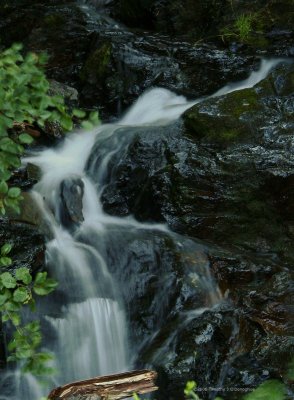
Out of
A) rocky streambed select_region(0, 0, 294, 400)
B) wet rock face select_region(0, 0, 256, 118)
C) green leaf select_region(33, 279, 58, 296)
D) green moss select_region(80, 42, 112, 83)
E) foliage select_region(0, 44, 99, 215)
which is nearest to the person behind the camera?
foliage select_region(0, 44, 99, 215)

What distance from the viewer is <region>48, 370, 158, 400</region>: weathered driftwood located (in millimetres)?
2938

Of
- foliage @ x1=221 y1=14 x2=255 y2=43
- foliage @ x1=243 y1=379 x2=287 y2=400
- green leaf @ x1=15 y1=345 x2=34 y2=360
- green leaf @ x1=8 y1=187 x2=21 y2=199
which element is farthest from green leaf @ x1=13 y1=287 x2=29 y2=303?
foliage @ x1=221 y1=14 x2=255 y2=43

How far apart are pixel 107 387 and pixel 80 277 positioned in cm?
324

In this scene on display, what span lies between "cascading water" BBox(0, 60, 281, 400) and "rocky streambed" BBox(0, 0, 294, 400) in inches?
6.0

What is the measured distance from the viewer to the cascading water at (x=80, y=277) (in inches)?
220

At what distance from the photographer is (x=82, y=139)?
8.84 m

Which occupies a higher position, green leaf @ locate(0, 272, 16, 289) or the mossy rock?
the mossy rock

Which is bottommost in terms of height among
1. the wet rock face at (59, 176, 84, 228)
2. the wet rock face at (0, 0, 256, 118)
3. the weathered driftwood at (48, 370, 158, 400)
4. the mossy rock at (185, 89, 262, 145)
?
the weathered driftwood at (48, 370, 158, 400)

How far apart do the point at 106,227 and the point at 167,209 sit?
79 centimetres

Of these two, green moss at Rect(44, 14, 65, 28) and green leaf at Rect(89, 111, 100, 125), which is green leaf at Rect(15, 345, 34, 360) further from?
green moss at Rect(44, 14, 65, 28)

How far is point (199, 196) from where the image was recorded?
7.25 meters

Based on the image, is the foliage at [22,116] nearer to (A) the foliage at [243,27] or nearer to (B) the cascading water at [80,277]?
(B) the cascading water at [80,277]

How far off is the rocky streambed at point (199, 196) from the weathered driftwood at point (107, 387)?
191 cm

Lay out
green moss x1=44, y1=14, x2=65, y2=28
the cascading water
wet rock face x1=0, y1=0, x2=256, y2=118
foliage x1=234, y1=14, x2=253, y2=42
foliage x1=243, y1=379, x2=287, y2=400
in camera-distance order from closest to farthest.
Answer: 1. foliage x1=243, y1=379, x2=287, y2=400
2. the cascading water
3. wet rock face x1=0, y1=0, x2=256, y2=118
4. foliage x1=234, y1=14, x2=253, y2=42
5. green moss x1=44, y1=14, x2=65, y2=28
